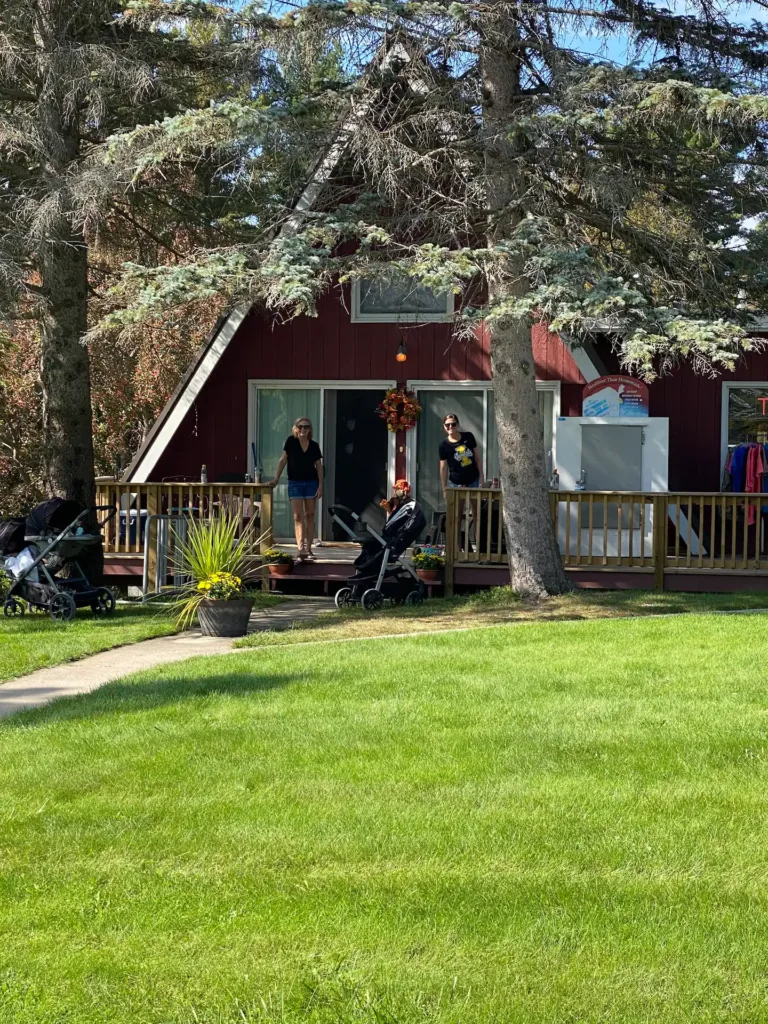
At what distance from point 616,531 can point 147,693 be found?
25.7ft

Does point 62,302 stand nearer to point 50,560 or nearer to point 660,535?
point 50,560

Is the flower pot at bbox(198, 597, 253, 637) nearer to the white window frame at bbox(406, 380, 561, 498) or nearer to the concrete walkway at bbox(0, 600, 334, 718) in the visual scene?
Answer: the concrete walkway at bbox(0, 600, 334, 718)

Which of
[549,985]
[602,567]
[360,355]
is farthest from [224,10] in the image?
[549,985]

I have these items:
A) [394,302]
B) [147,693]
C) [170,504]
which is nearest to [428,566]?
[170,504]

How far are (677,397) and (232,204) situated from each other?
6.17 metres

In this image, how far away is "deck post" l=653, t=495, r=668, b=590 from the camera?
14.2 metres

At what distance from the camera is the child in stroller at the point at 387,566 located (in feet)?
42.7

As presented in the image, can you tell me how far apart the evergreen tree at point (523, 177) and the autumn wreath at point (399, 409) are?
3.24 m

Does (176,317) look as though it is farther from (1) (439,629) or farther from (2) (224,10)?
(1) (439,629)

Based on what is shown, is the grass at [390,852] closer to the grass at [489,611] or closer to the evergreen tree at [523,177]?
the grass at [489,611]

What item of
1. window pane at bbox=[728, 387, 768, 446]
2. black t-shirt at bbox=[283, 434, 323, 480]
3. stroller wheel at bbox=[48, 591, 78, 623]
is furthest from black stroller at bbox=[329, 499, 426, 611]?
window pane at bbox=[728, 387, 768, 446]

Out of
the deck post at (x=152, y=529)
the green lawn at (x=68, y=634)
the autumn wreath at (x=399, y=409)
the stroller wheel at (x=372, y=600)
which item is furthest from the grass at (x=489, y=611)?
the autumn wreath at (x=399, y=409)

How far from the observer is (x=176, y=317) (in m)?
12.7

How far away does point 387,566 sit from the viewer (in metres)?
13.3
